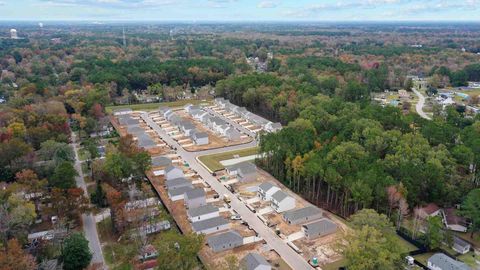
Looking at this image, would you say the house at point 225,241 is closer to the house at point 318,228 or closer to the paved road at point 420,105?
the house at point 318,228

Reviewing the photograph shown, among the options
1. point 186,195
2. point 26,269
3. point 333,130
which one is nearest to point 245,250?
point 186,195

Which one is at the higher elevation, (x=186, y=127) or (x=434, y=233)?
(x=434, y=233)

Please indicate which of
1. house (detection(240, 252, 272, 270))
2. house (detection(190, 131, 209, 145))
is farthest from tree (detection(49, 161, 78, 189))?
house (detection(190, 131, 209, 145))

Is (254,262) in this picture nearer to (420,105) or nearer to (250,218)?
(250,218)

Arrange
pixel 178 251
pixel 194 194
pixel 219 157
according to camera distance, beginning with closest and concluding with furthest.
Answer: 1. pixel 178 251
2. pixel 194 194
3. pixel 219 157

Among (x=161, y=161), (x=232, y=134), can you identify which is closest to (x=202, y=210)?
(x=161, y=161)

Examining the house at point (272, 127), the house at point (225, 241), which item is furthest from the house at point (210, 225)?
the house at point (272, 127)

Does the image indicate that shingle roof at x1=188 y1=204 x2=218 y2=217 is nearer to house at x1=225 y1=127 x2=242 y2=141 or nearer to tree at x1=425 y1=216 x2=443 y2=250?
tree at x1=425 y1=216 x2=443 y2=250
